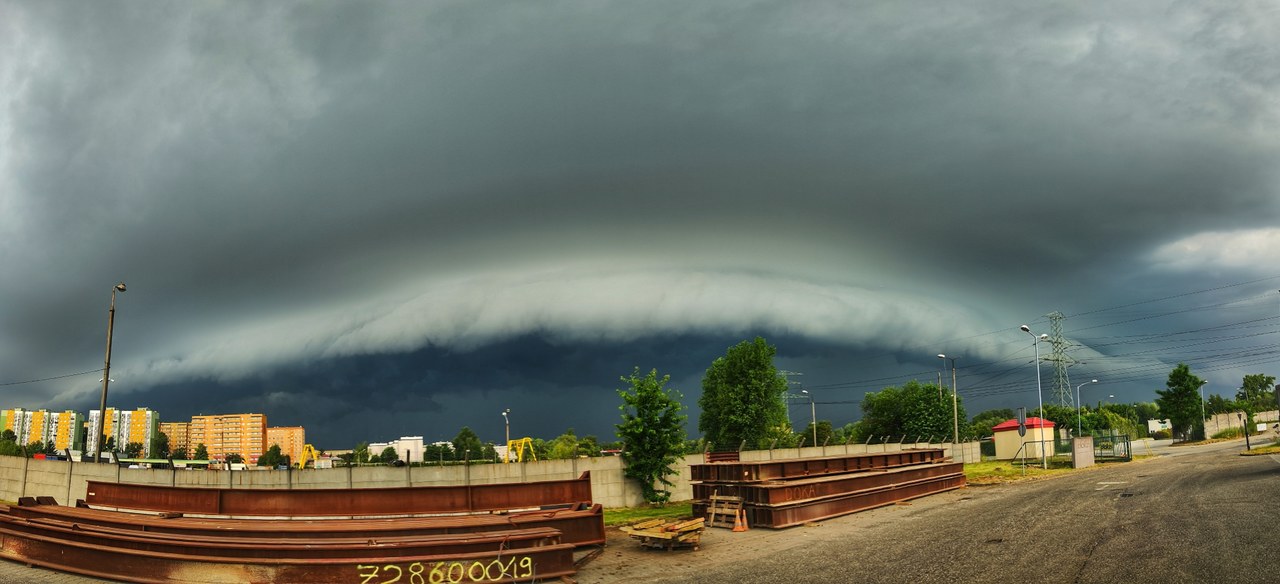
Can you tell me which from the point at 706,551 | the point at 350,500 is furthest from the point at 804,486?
the point at 350,500

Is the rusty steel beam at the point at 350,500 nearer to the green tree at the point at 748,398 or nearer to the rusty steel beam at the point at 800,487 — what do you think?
the rusty steel beam at the point at 800,487

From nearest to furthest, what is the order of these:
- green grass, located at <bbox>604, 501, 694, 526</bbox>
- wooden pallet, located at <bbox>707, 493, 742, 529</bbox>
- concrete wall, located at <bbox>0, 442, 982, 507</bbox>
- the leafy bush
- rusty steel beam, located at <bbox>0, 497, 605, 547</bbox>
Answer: rusty steel beam, located at <bbox>0, 497, 605, 547</bbox>
wooden pallet, located at <bbox>707, 493, 742, 529</bbox>
green grass, located at <bbox>604, 501, 694, 526</bbox>
concrete wall, located at <bbox>0, 442, 982, 507</bbox>
the leafy bush

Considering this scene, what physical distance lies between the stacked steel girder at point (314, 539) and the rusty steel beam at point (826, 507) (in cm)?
643

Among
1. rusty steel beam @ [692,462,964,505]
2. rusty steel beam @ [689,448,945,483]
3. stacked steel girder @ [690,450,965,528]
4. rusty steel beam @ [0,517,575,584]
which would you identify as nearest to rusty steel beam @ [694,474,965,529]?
stacked steel girder @ [690,450,965,528]

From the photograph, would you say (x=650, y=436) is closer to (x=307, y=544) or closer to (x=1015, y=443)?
(x=307, y=544)

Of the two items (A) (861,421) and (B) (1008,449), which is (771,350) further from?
(B) (1008,449)

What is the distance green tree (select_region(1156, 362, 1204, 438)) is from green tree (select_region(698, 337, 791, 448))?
150 feet

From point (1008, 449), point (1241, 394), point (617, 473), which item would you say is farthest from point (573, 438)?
point (1241, 394)

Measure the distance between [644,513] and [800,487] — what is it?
21.5 feet

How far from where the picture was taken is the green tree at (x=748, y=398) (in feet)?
270

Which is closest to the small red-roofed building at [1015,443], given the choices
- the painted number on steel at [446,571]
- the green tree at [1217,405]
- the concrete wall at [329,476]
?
the concrete wall at [329,476]

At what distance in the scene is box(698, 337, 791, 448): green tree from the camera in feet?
270

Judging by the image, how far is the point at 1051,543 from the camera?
16.5 m

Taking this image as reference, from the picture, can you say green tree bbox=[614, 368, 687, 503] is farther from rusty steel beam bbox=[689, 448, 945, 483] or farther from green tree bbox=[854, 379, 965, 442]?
green tree bbox=[854, 379, 965, 442]
